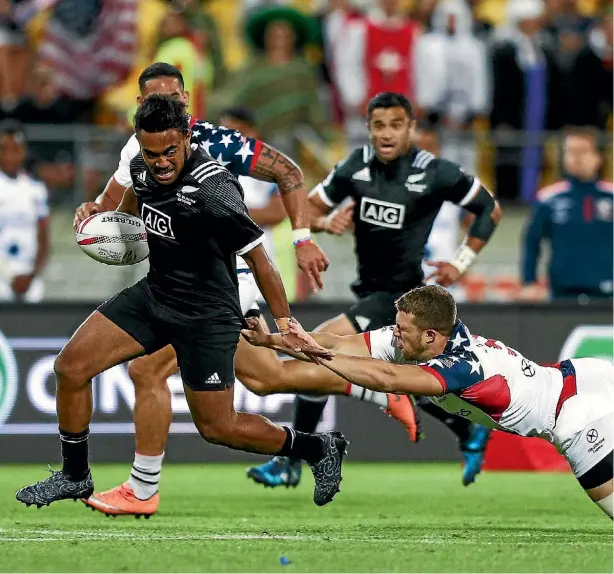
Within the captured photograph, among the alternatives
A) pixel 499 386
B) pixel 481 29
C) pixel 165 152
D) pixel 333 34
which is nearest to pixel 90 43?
pixel 333 34

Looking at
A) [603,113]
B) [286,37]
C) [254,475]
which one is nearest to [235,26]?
[286,37]

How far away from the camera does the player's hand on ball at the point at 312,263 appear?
26.0ft

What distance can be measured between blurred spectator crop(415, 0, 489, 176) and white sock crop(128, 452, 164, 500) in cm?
726

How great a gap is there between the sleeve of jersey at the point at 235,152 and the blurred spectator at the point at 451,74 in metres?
6.82

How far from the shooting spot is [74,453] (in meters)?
7.81

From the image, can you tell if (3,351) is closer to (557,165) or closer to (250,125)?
(250,125)

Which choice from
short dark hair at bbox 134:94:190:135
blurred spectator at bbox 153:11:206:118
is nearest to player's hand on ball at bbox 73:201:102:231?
short dark hair at bbox 134:94:190:135

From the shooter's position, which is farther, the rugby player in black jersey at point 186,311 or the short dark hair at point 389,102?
the short dark hair at point 389,102

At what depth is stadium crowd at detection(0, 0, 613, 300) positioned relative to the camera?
549 inches

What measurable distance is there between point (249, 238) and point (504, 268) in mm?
7557

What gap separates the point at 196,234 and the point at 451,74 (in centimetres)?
807

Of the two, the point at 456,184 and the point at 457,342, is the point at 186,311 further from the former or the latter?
the point at 456,184

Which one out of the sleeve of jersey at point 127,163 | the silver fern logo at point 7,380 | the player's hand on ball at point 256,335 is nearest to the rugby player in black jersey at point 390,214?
the sleeve of jersey at point 127,163

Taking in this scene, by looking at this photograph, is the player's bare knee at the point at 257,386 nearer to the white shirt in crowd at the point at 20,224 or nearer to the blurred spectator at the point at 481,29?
the white shirt in crowd at the point at 20,224
